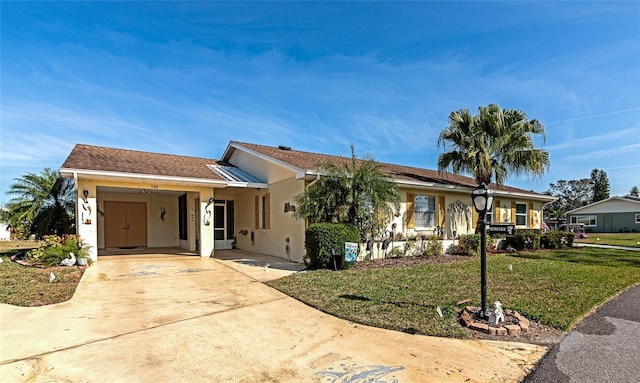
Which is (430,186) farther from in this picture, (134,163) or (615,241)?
(615,241)

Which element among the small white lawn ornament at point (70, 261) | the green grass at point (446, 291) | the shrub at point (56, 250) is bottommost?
the green grass at point (446, 291)

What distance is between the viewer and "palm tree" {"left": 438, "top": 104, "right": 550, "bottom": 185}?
13961 millimetres

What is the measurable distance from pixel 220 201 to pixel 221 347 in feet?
41.5

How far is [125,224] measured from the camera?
16.2m

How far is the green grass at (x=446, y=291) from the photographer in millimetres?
5355

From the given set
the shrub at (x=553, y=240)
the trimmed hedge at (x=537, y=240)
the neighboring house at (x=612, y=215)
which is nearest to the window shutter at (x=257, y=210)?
the trimmed hedge at (x=537, y=240)

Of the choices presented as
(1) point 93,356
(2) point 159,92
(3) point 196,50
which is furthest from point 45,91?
(1) point 93,356

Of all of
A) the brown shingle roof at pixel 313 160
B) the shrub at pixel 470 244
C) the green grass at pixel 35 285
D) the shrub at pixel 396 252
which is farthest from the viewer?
the shrub at pixel 470 244

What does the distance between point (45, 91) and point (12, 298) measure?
8.01m

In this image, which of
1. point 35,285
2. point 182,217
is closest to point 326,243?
point 35,285

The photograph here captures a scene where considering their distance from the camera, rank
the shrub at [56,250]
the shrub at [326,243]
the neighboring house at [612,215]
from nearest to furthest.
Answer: the shrub at [326,243]
the shrub at [56,250]
the neighboring house at [612,215]

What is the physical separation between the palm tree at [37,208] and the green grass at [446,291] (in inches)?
407

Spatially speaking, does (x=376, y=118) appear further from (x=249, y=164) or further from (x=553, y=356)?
(x=553, y=356)

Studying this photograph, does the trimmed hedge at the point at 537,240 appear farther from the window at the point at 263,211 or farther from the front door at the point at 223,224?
the front door at the point at 223,224
